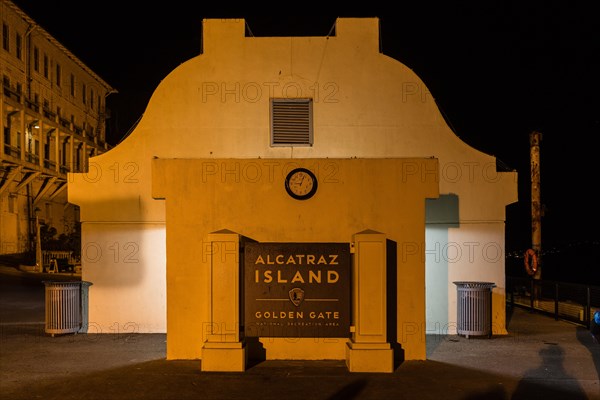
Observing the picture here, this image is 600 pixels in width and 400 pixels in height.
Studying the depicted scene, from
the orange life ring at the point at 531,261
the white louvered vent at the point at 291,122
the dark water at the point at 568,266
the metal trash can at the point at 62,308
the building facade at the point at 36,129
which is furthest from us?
the dark water at the point at 568,266

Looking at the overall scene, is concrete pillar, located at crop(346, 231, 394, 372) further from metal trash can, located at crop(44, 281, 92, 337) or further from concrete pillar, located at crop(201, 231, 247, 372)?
metal trash can, located at crop(44, 281, 92, 337)

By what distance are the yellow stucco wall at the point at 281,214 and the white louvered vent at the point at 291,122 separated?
3221 millimetres

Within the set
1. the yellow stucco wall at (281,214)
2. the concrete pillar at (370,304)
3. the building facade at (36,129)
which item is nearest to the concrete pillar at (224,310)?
the yellow stucco wall at (281,214)

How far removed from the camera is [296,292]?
9.83 meters

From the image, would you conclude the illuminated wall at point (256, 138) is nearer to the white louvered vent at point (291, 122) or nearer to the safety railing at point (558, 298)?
the white louvered vent at point (291, 122)

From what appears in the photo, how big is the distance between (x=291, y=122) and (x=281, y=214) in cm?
372

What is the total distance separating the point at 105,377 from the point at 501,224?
28.7ft

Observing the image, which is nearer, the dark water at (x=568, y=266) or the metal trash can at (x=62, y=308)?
the metal trash can at (x=62, y=308)

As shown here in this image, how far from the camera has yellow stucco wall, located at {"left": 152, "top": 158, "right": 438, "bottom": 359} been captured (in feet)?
33.3

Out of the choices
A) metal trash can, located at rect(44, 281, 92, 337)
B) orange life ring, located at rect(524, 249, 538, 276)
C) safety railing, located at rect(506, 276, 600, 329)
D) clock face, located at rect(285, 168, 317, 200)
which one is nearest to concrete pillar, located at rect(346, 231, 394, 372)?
clock face, located at rect(285, 168, 317, 200)

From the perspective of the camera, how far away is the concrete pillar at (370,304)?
31.0ft

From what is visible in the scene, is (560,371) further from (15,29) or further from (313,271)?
(15,29)

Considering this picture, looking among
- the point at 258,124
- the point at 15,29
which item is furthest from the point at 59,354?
the point at 15,29

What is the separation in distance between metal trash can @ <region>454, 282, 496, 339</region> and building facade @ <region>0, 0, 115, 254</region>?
2560 centimetres
